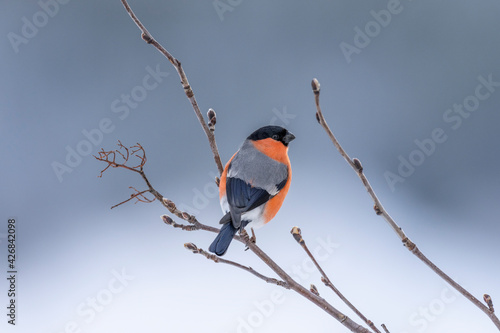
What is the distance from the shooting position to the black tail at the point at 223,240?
1.91 feet

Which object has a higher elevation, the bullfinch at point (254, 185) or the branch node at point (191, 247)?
the bullfinch at point (254, 185)

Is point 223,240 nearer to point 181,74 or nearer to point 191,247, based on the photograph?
point 191,247

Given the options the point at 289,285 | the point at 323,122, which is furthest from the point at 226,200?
the point at 323,122

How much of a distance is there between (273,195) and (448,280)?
0.30 m

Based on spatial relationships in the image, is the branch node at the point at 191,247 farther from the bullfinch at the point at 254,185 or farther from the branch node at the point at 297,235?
the branch node at the point at 297,235


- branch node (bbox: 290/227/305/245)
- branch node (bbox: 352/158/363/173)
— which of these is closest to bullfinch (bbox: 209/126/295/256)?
branch node (bbox: 290/227/305/245)

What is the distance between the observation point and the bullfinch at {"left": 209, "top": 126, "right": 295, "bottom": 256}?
2.11ft

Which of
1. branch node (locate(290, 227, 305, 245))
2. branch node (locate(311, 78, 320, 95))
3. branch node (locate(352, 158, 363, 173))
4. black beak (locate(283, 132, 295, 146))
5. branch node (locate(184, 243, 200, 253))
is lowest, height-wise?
branch node (locate(184, 243, 200, 253))

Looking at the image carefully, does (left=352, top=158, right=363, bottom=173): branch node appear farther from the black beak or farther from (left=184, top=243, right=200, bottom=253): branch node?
the black beak

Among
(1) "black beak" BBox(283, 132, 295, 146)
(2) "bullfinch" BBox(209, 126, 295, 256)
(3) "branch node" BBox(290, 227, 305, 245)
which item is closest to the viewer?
(3) "branch node" BBox(290, 227, 305, 245)

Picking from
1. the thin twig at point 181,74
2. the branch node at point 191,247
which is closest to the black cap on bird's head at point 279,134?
the thin twig at point 181,74

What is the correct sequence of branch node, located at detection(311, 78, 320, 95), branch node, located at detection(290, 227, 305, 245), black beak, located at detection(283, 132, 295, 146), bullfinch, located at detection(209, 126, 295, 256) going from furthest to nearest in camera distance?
1. black beak, located at detection(283, 132, 295, 146)
2. bullfinch, located at detection(209, 126, 295, 256)
3. branch node, located at detection(290, 227, 305, 245)
4. branch node, located at detection(311, 78, 320, 95)

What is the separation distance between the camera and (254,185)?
27.8 inches

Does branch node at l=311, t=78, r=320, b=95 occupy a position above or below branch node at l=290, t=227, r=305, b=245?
above
